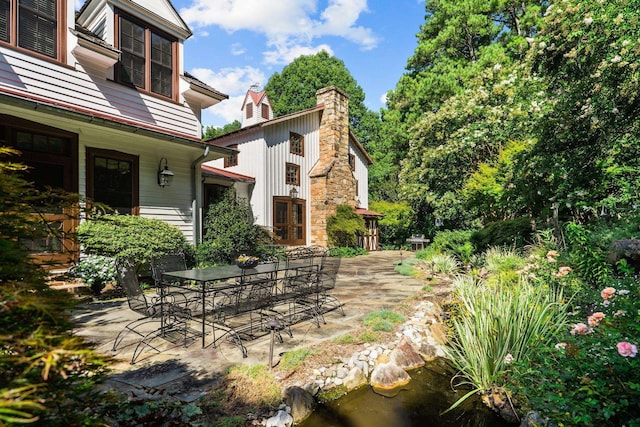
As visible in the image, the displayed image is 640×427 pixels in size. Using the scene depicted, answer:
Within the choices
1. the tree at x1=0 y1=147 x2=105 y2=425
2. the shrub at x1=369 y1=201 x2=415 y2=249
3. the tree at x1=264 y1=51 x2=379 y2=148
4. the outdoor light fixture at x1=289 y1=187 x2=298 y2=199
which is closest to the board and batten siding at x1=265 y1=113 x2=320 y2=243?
the outdoor light fixture at x1=289 y1=187 x2=298 y2=199

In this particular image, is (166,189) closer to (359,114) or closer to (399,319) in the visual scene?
(399,319)

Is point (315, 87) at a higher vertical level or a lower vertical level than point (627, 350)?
higher

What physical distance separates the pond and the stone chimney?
11730mm

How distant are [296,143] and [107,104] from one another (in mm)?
9028

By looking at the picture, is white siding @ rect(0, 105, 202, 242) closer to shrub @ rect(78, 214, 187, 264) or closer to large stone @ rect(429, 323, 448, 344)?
shrub @ rect(78, 214, 187, 264)

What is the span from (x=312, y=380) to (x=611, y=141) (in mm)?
5907

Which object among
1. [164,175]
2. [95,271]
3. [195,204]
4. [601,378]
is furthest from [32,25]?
[601,378]

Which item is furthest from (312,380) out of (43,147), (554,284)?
(43,147)

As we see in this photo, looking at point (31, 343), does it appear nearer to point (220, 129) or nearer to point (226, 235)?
point (226, 235)

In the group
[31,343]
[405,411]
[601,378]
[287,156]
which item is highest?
[287,156]

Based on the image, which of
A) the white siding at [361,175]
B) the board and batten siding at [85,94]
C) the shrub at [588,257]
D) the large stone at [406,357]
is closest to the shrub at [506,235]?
the shrub at [588,257]

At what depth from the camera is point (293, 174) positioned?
1520cm

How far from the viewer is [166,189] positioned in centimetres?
838

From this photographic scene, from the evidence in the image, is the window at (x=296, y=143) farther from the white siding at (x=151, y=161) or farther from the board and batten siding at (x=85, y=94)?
the white siding at (x=151, y=161)
